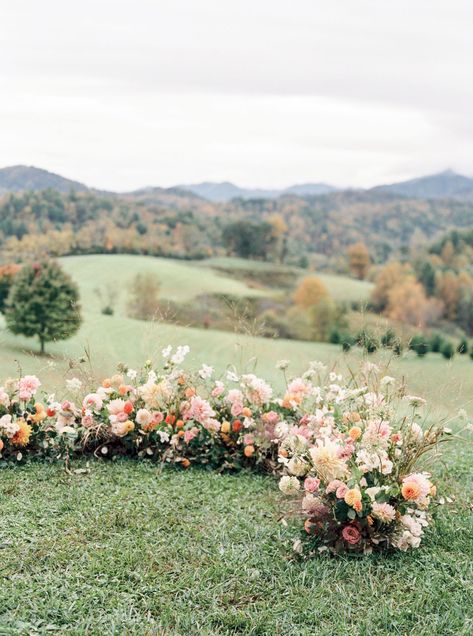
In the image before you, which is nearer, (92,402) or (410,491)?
(410,491)

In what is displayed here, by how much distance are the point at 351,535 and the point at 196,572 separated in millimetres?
718

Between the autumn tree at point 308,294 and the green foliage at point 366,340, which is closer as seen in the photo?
the green foliage at point 366,340

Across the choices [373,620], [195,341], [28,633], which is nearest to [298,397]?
[373,620]

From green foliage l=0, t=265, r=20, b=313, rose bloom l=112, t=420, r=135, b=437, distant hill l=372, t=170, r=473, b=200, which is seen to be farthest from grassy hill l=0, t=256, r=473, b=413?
distant hill l=372, t=170, r=473, b=200

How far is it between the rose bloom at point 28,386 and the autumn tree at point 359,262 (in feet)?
107

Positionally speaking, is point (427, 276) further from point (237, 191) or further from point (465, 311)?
point (237, 191)

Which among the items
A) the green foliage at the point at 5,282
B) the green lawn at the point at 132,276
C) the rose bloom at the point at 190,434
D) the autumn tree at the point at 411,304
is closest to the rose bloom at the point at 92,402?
the rose bloom at the point at 190,434

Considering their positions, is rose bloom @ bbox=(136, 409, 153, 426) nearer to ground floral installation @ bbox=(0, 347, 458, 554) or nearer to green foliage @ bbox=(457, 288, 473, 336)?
ground floral installation @ bbox=(0, 347, 458, 554)

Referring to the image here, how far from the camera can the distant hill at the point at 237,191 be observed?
38.2 meters

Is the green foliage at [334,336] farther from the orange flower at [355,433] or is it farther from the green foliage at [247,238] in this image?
the orange flower at [355,433]

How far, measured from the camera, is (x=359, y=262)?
3631 centimetres

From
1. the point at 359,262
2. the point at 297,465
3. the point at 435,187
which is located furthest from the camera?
the point at 435,187

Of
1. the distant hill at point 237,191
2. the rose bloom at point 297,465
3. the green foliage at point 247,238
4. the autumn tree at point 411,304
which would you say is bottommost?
the autumn tree at point 411,304

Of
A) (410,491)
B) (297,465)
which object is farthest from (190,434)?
(410,491)
